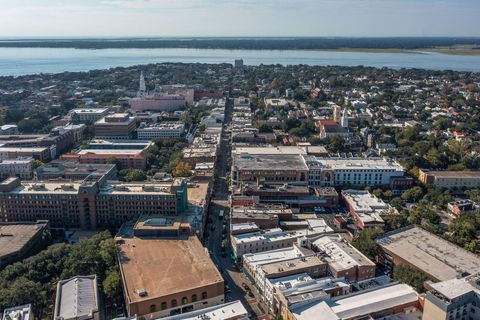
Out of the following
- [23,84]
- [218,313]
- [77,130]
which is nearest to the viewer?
[218,313]

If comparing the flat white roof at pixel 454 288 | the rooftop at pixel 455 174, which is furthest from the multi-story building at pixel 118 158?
the flat white roof at pixel 454 288

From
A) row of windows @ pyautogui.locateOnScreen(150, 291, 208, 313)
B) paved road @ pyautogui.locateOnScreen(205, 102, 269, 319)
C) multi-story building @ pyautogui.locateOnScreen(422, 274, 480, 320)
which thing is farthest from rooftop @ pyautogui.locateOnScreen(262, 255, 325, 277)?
multi-story building @ pyautogui.locateOnScreen(422, 274, 480, 320)

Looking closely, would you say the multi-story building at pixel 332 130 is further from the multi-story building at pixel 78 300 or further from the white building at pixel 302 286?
the multi-story building at pixel 78 300

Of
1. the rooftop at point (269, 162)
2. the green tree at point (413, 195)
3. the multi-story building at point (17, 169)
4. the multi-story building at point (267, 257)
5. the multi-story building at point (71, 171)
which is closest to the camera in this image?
the multi-story building at point (267, 257)

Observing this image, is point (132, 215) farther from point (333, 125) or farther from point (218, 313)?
point (333, 125)

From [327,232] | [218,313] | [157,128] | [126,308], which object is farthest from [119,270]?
[157,128]

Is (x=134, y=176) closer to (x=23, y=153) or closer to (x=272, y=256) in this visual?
(x=23, y=153)
